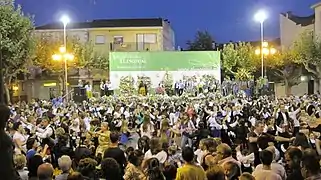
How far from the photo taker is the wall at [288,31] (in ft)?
180

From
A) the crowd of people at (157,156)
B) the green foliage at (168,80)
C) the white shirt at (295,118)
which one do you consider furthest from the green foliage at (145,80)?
the crowd of people at (157,156)

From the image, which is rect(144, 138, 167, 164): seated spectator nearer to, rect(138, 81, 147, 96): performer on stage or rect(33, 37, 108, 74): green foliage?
rect(138, 81, 147, 96): performer on stage

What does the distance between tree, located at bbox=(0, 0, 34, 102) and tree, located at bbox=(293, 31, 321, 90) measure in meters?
21.8

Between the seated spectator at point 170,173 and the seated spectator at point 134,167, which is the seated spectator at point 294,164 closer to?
the seated spectator at point 170,173

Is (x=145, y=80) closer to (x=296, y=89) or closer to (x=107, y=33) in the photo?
(x=296, y=89)

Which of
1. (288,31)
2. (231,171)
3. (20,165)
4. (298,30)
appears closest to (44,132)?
(20,165)

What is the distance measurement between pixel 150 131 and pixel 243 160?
4.94 meters

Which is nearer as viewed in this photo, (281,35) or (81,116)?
(81,116)

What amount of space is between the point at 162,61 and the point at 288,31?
23420mm

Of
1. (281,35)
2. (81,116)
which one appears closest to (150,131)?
(81,116)

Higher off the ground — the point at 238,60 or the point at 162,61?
the point at 238,60

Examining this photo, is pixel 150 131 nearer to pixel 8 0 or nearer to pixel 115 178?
pixel 115 178

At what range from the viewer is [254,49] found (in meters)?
50.8

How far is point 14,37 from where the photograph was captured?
32.9 m
